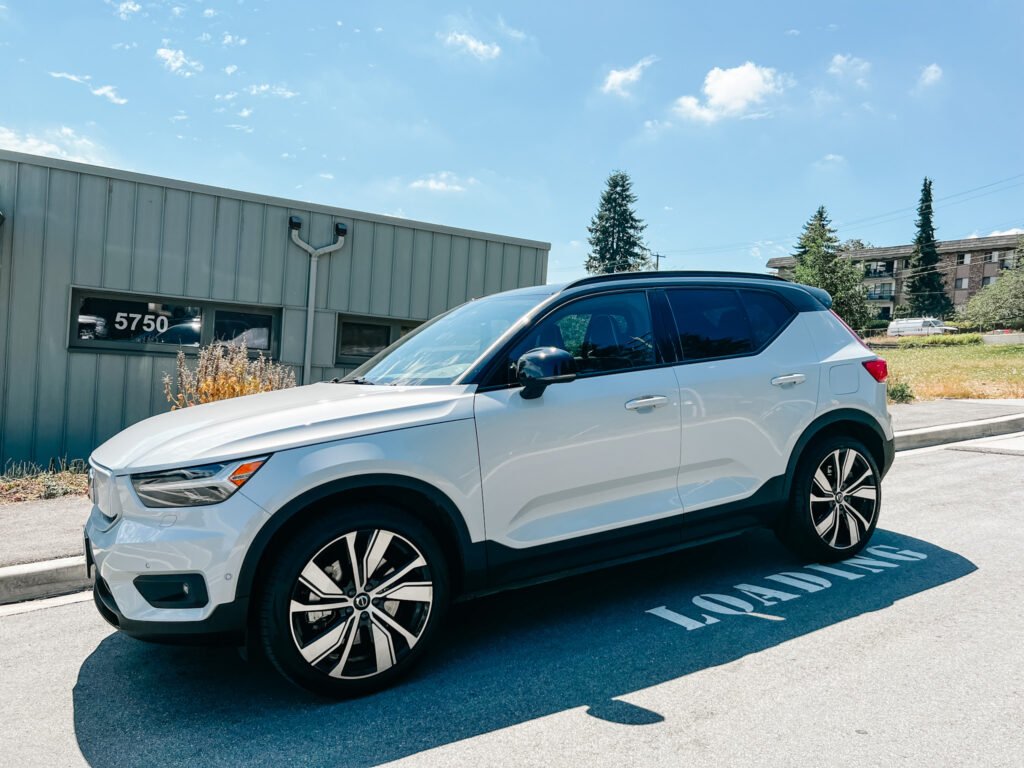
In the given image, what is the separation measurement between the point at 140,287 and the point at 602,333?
7.69 meters

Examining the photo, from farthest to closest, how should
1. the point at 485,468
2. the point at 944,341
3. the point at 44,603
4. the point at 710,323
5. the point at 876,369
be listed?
1. the point at 944,341
2. the point at 876,369
3. the point at 44,603
4. the point at 710,323
5. the point at 485,468

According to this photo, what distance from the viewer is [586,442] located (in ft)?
11.8

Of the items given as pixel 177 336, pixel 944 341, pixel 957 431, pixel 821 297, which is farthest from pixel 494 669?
pixel 944 341

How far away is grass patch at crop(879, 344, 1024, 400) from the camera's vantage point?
16.0 m

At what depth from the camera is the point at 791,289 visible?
4766 mm

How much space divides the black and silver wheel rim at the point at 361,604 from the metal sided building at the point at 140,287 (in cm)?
756

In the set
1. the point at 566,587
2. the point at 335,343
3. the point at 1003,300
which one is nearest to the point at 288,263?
the point at 335,343

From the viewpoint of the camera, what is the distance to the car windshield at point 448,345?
→ 3.71 metres

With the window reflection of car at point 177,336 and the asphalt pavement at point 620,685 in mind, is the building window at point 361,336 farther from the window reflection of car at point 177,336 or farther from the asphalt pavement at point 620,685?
the asphalt pavement at point 620,685

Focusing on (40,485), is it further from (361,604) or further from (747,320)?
(747,320)

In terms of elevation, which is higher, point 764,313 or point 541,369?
point 764,313

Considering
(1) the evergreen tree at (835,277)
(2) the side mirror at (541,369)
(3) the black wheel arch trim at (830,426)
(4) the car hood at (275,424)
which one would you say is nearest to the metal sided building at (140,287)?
(4) the car hood at (275,424)

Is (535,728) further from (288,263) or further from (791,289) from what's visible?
(288,263)

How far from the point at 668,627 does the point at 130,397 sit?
26.5 feet
